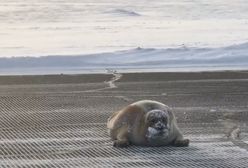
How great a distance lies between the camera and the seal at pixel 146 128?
20.1 feet

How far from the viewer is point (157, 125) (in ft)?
20.1

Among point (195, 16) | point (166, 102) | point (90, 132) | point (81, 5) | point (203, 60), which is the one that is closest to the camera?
point (90, 132)

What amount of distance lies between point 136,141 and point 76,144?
21.9 inches

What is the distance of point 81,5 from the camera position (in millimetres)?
31656

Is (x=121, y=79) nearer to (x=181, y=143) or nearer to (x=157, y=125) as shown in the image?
(x=181, y=143)

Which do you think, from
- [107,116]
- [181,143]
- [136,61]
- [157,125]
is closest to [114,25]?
[136,61]

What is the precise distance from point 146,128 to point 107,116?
69.1 inches

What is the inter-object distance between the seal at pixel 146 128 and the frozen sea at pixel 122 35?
22.5 ft

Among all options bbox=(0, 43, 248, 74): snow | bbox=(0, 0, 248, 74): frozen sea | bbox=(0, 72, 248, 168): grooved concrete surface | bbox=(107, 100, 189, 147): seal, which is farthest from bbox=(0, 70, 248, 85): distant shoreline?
bbox=(107, 100, 189, 147): seal

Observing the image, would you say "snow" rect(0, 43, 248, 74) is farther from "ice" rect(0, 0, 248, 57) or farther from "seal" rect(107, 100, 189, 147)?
"seal" rect(107, 100, 189, 147)

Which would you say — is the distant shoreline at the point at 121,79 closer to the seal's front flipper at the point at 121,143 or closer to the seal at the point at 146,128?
the seal at the point at 146,128

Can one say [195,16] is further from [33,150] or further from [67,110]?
[33,150]

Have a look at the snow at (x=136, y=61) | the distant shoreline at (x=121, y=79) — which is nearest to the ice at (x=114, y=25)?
the snow at (x=136, y=61)

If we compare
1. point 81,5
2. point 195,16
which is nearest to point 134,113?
point 195,16
